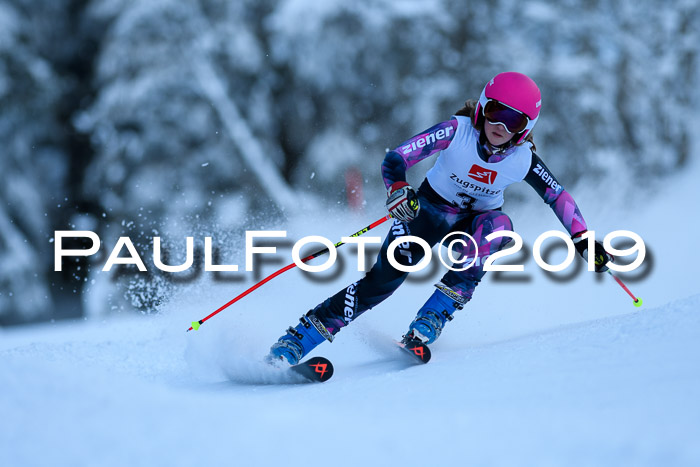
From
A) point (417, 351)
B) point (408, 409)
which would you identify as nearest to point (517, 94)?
point (417, 351)

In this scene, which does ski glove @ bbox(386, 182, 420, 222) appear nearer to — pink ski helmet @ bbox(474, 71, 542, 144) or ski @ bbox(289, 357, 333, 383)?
pink ski helmet @ bbox(474, 71, 542, 144)

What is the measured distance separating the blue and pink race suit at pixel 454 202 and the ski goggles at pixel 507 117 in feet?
0.56

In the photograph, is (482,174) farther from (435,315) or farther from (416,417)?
(416,417)

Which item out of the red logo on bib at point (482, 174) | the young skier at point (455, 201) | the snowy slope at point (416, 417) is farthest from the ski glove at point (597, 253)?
the snowy slope at point (416, 417)

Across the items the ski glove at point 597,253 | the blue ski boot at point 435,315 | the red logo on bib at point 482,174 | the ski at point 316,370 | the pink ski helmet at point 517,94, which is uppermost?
the pink ski helmet at point 517,94

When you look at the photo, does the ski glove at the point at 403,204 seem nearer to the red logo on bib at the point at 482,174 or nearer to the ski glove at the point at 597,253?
the red logo on bib at the point at 482,174

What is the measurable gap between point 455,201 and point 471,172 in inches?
8.0

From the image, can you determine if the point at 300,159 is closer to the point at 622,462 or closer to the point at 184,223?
the point at 184,223

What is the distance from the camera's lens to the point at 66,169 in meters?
12.9

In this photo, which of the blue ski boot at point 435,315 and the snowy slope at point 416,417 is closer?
the snowy slope at point 416,417

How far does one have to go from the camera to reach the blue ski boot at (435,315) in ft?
11.4

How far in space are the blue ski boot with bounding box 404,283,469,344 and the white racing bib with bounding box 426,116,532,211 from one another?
501 mm

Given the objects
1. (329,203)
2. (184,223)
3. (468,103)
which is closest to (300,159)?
(329,203)

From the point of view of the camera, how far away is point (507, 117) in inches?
126
